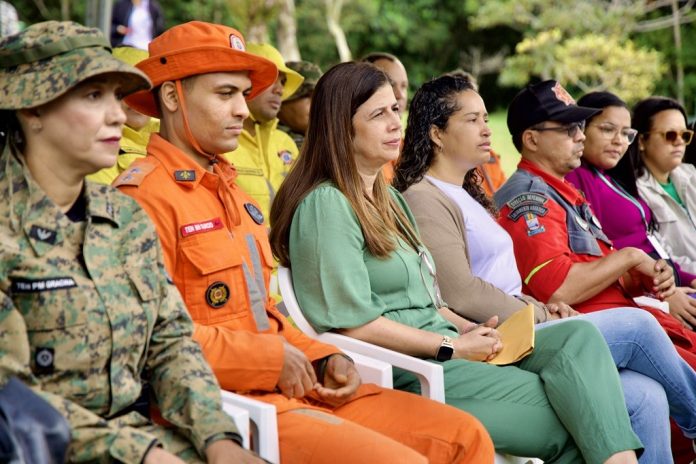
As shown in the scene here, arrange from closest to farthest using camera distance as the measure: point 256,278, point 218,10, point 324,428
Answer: point 324,428 < point 256,278 < point 218,10

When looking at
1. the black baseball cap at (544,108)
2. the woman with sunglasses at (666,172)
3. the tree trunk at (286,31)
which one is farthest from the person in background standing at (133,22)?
the black baseball cap at (544,108)

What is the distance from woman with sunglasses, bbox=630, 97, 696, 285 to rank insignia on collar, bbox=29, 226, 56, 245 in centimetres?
370

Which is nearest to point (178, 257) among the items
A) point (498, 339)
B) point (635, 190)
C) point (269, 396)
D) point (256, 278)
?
point (256, 278)

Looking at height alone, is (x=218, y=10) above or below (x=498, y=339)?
above

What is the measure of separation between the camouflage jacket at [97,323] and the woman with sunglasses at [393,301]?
813 mm

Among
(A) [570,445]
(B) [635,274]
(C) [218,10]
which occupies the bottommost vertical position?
(A) [570,445]

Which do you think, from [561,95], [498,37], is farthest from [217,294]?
[498,37]

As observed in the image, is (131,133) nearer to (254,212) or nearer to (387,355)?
(254,212)

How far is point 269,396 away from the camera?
8.63 ft

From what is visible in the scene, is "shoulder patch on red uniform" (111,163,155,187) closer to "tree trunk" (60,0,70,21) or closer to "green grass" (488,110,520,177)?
"green grass" (488,110,520,177)

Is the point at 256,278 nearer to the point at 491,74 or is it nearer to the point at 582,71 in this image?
the point at 582,71

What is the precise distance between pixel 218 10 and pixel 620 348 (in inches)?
741

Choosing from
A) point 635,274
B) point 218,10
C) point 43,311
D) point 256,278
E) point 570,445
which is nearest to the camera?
point 43,311

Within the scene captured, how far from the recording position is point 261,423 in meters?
2.44
